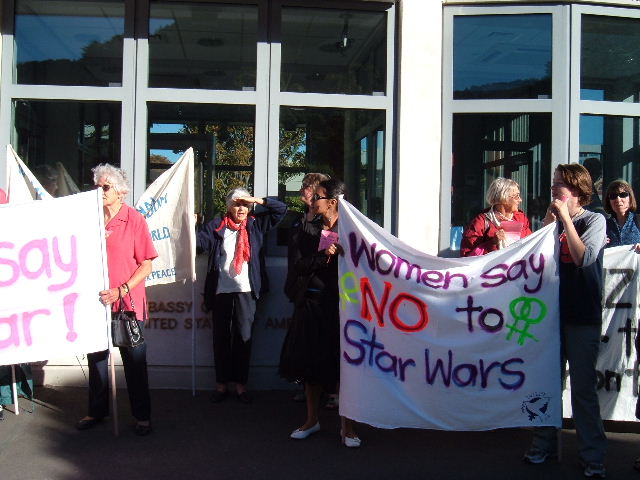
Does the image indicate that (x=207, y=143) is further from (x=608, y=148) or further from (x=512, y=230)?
(x=608, y=148)

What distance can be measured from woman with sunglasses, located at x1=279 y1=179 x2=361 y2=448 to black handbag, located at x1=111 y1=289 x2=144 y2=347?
1006 millimetres

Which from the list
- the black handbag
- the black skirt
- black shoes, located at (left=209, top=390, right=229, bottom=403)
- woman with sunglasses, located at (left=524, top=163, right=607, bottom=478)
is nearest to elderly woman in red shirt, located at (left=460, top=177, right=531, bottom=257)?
woman with sunglasses, located at (left=524, top=163, right=607, bottom=478)

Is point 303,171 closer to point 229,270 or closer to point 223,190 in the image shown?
point 223,190

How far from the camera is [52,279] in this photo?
5.34m

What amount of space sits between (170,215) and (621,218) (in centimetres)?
358

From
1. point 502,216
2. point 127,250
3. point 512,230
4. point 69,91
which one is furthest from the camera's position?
point 69,91

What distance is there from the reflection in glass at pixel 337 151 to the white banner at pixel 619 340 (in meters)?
2.26

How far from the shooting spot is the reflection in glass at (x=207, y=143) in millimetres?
7071

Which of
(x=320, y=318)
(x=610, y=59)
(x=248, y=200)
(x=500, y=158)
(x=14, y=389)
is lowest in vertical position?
(x=14, y=389)

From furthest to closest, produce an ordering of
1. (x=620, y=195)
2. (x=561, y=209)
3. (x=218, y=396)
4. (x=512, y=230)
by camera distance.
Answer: (x=218, y=396)
(x=620, y=195)
(x=512, y=230)
(x=561, y=209)

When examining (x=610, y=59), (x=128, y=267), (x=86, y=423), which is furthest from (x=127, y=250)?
(x=610, y=59)

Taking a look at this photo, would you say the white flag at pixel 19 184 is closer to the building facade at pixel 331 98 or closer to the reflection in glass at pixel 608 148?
the building facade at pixel 331 98

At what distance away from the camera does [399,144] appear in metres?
7.02


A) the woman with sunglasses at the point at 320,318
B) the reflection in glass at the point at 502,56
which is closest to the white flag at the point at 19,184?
the woman with sunglasses at the point at 320,318
